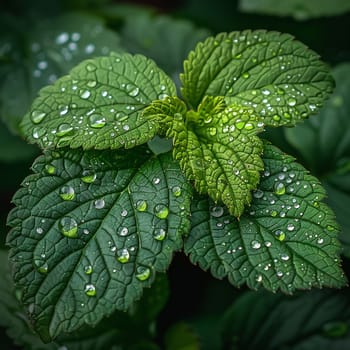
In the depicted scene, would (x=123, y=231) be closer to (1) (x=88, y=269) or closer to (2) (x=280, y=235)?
(1) (x=88, y=269)

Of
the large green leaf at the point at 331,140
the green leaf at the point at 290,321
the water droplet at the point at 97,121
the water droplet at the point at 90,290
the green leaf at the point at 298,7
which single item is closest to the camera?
the water droplet at the point at 90,290

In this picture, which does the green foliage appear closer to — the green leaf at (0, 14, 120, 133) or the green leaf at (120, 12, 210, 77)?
the green leaf at (0, 14, 120, 133)

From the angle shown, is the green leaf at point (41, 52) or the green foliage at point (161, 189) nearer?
the green foliage at point (161, 189)

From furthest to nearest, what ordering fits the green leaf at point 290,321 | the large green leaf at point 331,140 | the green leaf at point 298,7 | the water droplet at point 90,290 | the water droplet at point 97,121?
the green leaf at point 298,7 → the large green leaf at point 331,140 → the green leaf at point 290,321 → the water droplet at point 97,121 → the water droplet at point 90,290

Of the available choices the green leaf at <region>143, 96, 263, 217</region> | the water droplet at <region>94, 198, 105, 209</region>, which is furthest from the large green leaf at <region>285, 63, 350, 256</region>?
the water droplet at <region>94, 198, 105, 209</region>

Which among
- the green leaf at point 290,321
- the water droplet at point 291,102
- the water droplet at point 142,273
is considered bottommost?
the green leaf at point 290,321

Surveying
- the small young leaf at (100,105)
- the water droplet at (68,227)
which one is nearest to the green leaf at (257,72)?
the small young leaf at (100,105)

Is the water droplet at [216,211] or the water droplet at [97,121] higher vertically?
the water droplet at [97,121]

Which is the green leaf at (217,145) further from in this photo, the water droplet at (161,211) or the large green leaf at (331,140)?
the large green leaf at (331,140)
